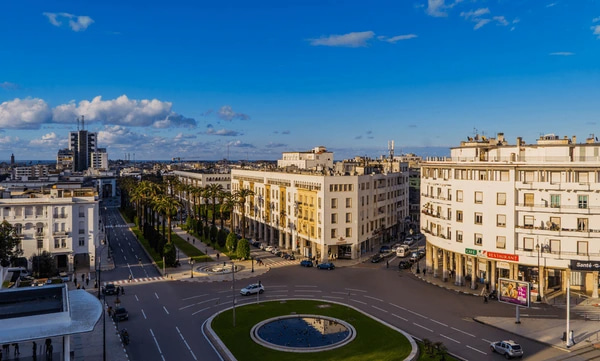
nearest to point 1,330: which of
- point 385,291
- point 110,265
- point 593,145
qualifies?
point 385,291

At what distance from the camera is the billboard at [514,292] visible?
51594 millimetres

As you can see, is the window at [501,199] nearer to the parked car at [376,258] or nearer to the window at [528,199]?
the window at [528,199]

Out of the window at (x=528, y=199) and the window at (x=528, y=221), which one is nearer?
the window at (x=528, y=221)

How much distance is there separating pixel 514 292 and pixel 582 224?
13.4 metres

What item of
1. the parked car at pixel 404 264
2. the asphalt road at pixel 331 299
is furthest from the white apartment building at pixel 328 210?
→ the parked car at pixel 404 264

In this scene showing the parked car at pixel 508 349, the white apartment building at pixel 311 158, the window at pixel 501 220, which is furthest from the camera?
the white apartment building at pixel 311 158

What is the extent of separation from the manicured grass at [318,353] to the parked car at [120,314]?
1034 centimetres

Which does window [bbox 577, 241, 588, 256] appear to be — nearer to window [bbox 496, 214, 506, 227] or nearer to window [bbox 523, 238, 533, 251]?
window [bbox 523, 238, 533, 251]

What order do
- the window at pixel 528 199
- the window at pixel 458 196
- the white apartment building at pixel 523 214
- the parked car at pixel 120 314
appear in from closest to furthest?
the parked car at pixel 120 314
the white apartment building at pixel 523 214
the window at pixel 528 199
the window at pixel 458 196

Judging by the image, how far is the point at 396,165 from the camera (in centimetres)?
12850

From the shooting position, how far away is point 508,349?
41.5 metres

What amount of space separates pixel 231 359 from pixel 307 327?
1145cm

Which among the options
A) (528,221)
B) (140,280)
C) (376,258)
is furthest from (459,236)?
(140,280)

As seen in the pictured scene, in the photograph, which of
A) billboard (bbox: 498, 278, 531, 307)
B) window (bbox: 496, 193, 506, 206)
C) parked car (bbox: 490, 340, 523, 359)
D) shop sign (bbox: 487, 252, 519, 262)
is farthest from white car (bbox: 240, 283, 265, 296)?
window (bbox: 496, 193, 506, 206)
